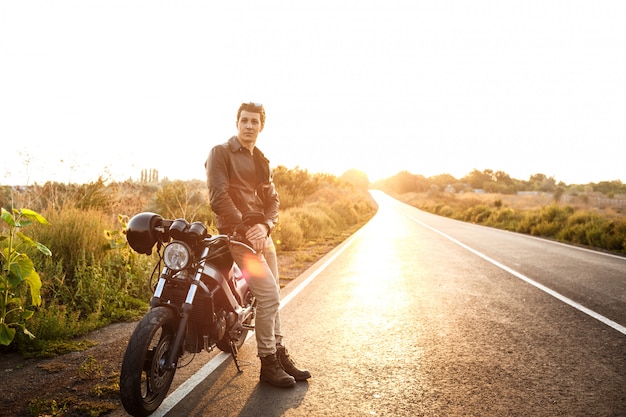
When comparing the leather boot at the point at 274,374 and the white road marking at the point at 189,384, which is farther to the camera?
the leather boot at the point at 274,374

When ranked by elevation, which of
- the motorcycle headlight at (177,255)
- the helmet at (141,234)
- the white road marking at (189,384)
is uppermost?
the helmet at (141,234)

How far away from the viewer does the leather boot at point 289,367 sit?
4.00 meters

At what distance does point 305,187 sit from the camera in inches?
1262

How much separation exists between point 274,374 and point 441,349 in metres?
1.93

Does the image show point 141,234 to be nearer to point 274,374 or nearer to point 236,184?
point 236,184

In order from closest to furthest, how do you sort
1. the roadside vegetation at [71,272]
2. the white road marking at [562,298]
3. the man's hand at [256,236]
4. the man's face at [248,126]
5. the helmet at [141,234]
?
1. the helmet at [141,234]
2. the man's hand at [256,236]
3. the man's face at [248,126]
4. the roadside vegetation at [71,272]
5. the white road marking at [562,298]

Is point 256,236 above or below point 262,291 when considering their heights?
above

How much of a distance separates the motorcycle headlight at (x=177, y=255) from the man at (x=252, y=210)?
512 mm

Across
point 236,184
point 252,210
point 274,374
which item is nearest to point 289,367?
point 274,374

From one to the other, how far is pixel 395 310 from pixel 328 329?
1360 mm

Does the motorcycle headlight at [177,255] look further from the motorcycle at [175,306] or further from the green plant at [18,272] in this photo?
the green plant at [18,272]

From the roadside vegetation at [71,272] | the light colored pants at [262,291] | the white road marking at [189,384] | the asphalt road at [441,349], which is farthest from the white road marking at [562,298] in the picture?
the roadside vegetation at [71,272]

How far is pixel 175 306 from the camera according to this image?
10.8 ft

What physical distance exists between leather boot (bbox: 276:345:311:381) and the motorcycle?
0.53 m
